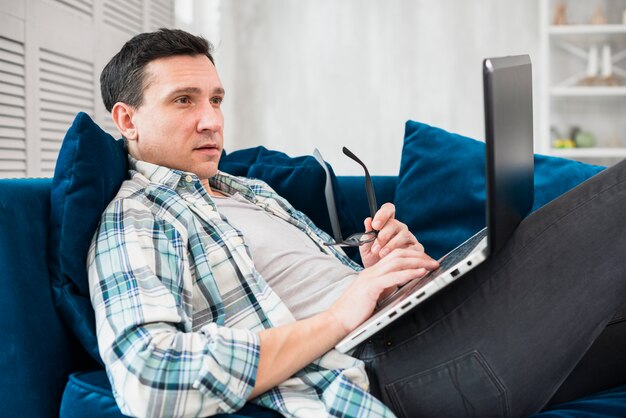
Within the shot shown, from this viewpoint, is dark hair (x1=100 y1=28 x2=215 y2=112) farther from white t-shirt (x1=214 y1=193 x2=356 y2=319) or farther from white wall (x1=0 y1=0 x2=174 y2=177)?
white wall (x1=0 y1=0 x2=174 y2=177)

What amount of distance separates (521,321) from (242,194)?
847 millimetres

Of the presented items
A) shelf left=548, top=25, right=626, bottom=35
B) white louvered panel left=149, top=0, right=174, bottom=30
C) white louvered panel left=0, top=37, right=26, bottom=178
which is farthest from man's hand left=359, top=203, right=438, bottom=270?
shelf left=548, top=25, right=626, bottom=35

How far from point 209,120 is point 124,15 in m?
1.93

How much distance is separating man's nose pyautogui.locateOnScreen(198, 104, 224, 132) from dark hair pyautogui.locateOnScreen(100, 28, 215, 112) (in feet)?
0.42

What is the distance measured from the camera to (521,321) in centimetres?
108

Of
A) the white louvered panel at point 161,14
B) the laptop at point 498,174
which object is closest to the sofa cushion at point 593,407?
the laptop at point 498,174

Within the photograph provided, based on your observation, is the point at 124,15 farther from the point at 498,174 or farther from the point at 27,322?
the point at 498,174

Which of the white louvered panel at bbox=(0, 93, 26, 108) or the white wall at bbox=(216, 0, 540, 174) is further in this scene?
the white wall at bbox=(216, 0, 540, 174)

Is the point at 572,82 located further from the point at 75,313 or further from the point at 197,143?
the point at 75,313

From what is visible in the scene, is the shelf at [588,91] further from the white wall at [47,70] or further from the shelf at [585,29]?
the white wall at [47,70]

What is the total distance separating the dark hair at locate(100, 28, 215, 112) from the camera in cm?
150

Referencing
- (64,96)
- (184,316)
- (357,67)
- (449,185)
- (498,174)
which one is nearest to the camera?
(498,174)

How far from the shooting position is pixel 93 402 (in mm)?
1091

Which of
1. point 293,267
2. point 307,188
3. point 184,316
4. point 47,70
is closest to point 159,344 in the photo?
point 184,316
